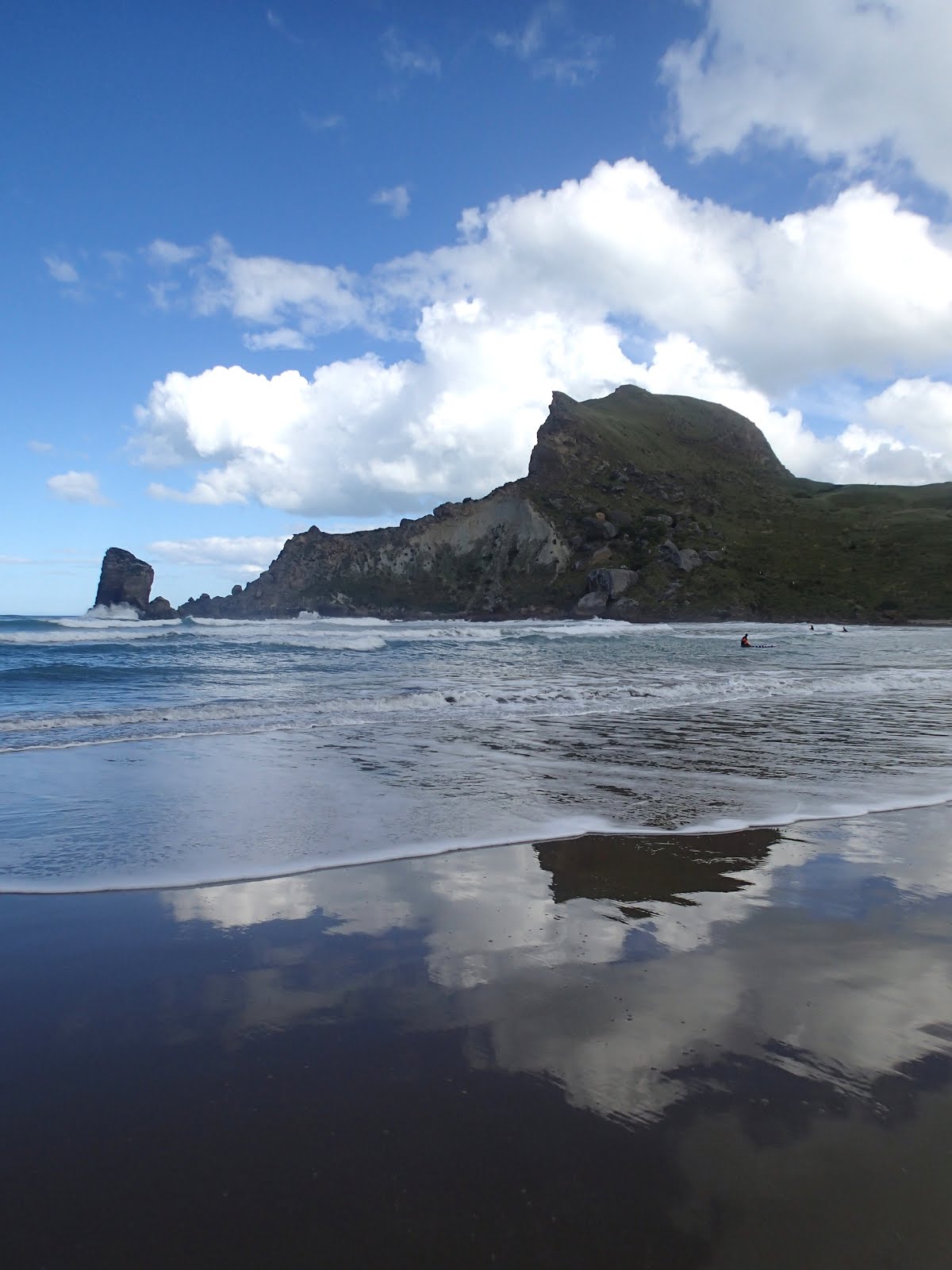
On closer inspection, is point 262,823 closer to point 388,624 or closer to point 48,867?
point 48,867

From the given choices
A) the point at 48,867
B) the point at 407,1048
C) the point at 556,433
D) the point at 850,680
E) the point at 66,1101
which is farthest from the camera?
the point at 556,433

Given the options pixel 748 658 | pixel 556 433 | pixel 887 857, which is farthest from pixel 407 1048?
pixel 556 433

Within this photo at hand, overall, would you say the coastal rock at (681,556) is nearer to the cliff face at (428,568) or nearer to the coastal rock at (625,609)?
the coastal rock at (625,609)

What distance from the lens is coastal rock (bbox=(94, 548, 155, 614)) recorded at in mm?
108562

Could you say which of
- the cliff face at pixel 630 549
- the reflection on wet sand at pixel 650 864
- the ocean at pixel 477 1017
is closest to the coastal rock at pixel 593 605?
the cliff face at pixel 630 549

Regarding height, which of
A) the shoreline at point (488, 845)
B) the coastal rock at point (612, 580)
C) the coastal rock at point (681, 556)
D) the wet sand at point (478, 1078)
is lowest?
the shoreline at point (488, 845)

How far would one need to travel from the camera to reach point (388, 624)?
88.8 m

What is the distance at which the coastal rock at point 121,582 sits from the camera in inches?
4274

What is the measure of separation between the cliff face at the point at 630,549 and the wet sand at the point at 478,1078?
82659 millimetres

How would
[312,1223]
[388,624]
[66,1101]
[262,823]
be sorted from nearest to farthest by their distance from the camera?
1. [312,1223]
2. [66,1101]
3. [262,823]
4. [388,624]

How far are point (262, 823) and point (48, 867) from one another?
1919mm

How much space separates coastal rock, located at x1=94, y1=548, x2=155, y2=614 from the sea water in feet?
293

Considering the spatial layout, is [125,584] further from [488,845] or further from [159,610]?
[488,845]

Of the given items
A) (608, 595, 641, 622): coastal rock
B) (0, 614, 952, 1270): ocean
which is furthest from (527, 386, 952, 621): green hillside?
(0, 614, 952, 1270): ocean
